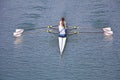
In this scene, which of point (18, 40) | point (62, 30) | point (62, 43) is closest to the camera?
point (62, 43)

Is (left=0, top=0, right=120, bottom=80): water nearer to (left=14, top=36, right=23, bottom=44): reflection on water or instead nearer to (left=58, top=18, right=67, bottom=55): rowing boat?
(left=14, top=36, right=23, bottom=44): reflection on water

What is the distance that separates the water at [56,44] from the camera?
851 inches

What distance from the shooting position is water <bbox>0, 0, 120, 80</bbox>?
21617 mm

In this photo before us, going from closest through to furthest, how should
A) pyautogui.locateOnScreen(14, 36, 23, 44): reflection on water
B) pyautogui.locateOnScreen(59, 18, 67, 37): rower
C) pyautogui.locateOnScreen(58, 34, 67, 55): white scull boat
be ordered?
pyautogui.locateOnScreen(58, 34, 67, 55): white scull boat < pyautogui.locateOnScreen(59, 18, 67, 37): rower < pyautogui.locateOnScreen(14, 36, 23, 44): reflection on water

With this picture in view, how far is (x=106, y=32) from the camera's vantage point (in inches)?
1002

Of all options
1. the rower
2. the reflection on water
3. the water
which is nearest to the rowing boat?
the rower

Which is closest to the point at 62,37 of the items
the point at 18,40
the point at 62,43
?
the point at 62,43

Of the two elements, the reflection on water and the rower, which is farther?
the reflection on water

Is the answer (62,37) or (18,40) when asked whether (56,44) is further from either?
(18,40)

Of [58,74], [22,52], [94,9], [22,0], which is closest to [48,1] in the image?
[22,0]

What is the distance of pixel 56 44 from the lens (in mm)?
24516

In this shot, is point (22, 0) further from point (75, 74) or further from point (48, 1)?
point (75, 74)

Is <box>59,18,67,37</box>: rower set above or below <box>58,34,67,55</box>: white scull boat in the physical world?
above

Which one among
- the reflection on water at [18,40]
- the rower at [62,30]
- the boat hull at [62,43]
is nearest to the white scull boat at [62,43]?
the boat hull at [62,43]
